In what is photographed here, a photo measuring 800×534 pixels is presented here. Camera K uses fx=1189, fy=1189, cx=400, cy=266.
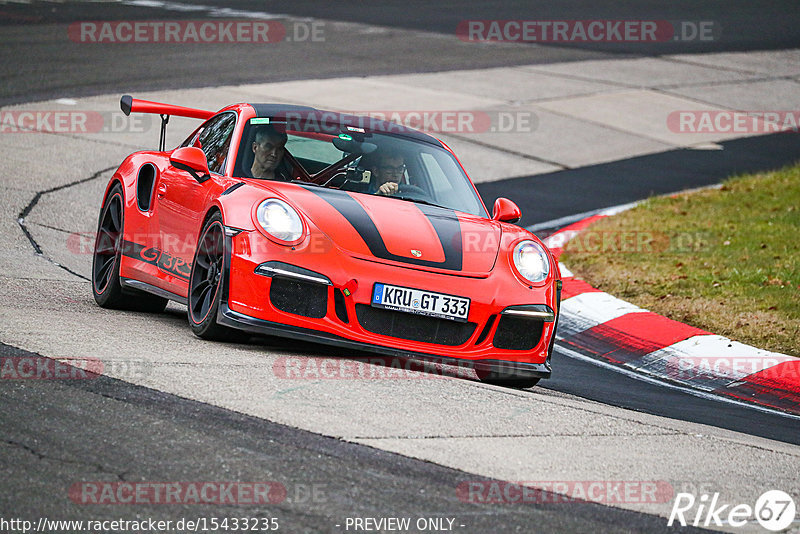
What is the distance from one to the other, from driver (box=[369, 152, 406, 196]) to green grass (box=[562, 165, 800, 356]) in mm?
2577

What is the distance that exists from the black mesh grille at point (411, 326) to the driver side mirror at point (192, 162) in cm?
145

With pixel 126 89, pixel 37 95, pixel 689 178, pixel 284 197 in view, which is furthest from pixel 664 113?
pixel 284 197

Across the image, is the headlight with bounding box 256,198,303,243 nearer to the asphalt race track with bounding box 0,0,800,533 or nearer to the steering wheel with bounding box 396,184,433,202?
the asphalt race track with bounding box 0,0,800,533

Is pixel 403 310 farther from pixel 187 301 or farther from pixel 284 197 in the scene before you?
pixel 187 301

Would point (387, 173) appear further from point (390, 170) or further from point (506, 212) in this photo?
point (506, 212)

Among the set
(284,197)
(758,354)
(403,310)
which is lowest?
(758,354)

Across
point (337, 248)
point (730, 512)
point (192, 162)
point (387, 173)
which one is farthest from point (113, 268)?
point (730, 512)

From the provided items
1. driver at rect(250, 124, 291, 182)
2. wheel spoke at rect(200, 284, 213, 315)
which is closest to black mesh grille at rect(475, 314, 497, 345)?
wheel spoke at rect(200, 284, 213, 315)

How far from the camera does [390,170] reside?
23.2 ft

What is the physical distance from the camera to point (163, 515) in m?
3.71

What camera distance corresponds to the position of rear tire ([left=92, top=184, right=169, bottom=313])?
7430mm

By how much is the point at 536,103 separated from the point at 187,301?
11897 mm

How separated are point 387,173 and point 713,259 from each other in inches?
161

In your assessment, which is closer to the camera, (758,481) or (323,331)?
(758,481)
